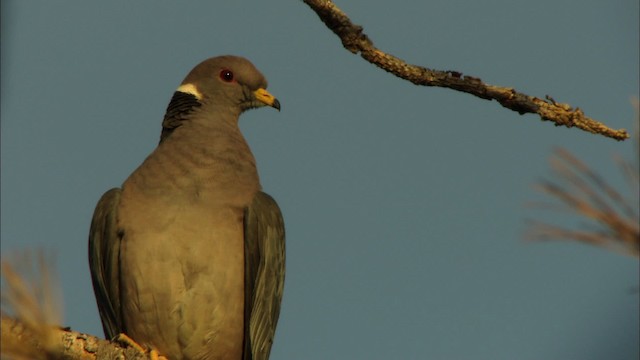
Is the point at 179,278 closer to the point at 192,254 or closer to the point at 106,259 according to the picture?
the point at 192,254

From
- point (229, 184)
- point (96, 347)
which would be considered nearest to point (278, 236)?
point (229, 184)

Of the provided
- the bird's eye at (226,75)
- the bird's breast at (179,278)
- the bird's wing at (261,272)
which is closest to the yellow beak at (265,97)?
the bird's eye at (226,75)

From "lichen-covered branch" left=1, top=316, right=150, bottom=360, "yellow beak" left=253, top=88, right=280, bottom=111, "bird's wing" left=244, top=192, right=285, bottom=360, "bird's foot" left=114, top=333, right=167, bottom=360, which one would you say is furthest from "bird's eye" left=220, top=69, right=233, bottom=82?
"lichen-covered branch" left=1, top=316, right=150, bottom=360

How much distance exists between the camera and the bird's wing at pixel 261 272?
15.9 ft

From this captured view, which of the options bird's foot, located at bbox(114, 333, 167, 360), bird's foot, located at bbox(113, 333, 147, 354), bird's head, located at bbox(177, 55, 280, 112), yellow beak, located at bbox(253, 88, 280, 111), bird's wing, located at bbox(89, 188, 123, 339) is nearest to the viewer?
bird's foot, located at bbox(114, 333, 167, 360)

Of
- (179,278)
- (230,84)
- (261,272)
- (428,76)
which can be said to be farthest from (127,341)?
(428,76)

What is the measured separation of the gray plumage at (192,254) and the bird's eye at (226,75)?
0.64 meters

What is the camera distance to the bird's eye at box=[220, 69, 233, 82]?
227 inches

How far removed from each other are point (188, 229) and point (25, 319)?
2210 millimetres

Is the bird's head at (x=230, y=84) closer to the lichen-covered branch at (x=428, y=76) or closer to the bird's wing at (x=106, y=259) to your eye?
the bird's wing at (x=106, y=259)

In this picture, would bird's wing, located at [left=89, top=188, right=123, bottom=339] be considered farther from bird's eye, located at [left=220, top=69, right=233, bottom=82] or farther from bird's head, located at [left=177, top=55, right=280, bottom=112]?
bird's eye, located at [left=220, top=69, right=233, bottom=82]

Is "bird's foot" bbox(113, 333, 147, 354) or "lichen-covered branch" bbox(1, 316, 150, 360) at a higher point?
"lichen-covered branch" bbox(1, 316, 150, 360)

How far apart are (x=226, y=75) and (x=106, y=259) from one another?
61.1 inches

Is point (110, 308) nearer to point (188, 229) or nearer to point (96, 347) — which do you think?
point (188, 229)
